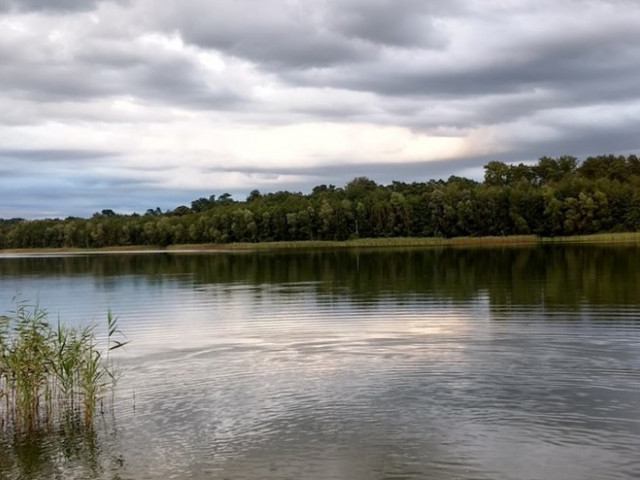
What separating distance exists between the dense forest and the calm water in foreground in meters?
101

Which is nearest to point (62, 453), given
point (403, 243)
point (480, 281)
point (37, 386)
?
point (37, 386)

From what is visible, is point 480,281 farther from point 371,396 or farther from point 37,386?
point 37,386

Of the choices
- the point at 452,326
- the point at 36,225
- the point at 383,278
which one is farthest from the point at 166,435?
the point at 36,225

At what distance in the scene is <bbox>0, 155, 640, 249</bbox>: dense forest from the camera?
12912 cm

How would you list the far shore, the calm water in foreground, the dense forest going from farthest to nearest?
the dense forest < the far shore < the calm water in foreground

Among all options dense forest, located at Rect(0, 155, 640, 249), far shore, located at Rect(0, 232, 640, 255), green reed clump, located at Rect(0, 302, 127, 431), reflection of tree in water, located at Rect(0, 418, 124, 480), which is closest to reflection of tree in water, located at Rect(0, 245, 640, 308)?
green reed clump, located at Rect(0, 302, 127, 431)

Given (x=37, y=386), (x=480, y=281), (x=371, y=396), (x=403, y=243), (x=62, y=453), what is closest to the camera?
(x=62, y=453)

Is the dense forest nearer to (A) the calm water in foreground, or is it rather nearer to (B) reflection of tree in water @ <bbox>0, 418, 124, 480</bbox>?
(A) the calm water in foreground

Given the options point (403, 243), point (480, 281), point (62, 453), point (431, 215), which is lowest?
point (62, 453)

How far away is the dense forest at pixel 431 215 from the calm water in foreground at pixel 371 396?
101304 mm

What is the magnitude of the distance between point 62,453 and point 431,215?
132532mm

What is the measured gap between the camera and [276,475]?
39.2 feet

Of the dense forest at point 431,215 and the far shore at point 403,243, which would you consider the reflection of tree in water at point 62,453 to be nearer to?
the far shore at point 403,243

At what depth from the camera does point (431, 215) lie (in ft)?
468
